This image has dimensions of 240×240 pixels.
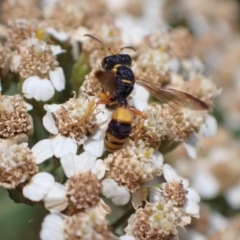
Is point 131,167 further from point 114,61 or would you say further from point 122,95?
point 114,61

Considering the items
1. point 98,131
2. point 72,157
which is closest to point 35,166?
point 72,157

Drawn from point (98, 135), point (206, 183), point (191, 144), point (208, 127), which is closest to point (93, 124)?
point (98, 135)

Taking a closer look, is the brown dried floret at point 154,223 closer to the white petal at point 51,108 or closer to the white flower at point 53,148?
the white flower at point 53,148

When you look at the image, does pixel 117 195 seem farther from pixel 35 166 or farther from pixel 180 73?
pixel 180 73

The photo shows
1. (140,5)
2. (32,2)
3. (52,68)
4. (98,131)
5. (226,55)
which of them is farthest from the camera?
(226,55)

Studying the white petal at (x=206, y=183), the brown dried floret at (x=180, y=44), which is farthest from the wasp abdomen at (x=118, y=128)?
Result: the white petal at (x=206, y=183)

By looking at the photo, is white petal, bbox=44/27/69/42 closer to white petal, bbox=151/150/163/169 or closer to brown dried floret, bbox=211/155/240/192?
white petal, bbox=151/150/163/169

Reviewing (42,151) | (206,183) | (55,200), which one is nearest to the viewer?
(55,200)
